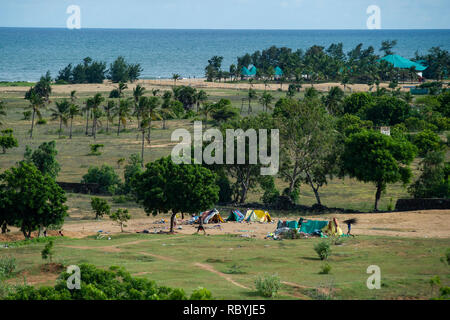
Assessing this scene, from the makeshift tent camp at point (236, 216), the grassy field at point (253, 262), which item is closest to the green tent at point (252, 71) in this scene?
the makeshift tent camp at point (236, 216)

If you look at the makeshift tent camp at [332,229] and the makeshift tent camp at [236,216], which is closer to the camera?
the makeshift tent camp at [332,229]

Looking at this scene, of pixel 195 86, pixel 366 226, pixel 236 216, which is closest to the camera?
pixel 366 226

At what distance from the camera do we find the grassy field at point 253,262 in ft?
80.2

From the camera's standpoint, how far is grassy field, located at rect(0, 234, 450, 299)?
962 inches

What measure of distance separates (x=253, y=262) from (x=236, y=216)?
17.9m

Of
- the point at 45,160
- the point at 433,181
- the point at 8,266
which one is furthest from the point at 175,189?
the point at 433,181

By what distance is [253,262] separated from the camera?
31.0 m

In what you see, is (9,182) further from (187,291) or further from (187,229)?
(187,291)

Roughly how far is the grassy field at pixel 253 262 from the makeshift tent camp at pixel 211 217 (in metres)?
6.52

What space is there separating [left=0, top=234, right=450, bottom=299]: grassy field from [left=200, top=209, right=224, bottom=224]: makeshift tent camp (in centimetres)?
652

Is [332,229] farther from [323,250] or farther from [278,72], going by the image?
[278,72]

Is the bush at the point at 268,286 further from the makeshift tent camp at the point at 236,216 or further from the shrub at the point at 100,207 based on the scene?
the shrub at the point at 100,207

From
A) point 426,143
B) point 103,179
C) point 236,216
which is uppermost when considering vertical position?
point 426,143

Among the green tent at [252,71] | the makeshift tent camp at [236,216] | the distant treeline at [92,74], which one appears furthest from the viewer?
the green tent at [252,71]
